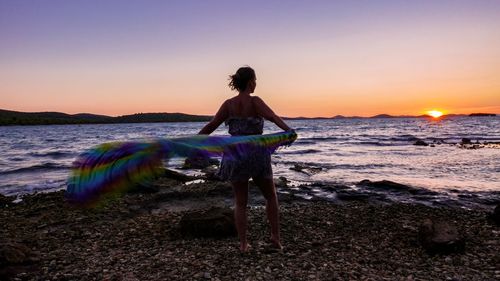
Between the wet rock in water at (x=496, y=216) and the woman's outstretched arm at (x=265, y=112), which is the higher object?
the woman's outstretched arm at (x=265, y=112)

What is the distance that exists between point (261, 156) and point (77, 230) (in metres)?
5.16

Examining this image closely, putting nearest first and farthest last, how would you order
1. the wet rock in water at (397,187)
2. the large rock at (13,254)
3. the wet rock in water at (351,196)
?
1. the large rock at (13,254)
2. the wet rock in water at (351,196)
3. the wet rock in water at (397,187)

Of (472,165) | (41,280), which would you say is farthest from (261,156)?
(472,165)

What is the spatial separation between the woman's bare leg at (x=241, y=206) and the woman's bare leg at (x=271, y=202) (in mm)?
247

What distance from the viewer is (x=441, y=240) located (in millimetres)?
7035

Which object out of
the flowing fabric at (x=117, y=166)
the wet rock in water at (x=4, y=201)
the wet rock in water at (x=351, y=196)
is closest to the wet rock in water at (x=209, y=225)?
the flowing fabric at (x=117, y=166)

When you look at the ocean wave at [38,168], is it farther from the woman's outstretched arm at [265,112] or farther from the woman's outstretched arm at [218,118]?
the woman's outstretched arm at [265,112]

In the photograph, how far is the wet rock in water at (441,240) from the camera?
6.96 meters

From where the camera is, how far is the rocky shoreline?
6.11 m

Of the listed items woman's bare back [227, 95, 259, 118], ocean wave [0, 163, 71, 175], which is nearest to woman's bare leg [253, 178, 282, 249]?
woman's bare back [227, 95, 259, 118]

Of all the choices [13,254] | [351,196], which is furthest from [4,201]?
[351,196]

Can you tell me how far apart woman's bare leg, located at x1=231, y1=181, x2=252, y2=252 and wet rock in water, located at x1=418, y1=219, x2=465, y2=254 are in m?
3.29

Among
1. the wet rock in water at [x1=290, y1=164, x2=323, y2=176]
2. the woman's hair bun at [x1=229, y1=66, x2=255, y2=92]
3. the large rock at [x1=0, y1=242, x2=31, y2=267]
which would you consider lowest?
the wet rock in water at [x1=290, y1=164, x2=323, y2=176]

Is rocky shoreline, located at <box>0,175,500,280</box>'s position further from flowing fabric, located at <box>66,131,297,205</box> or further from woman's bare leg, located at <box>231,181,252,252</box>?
flowing fabric, located at <box>66,131,297,205</box>
